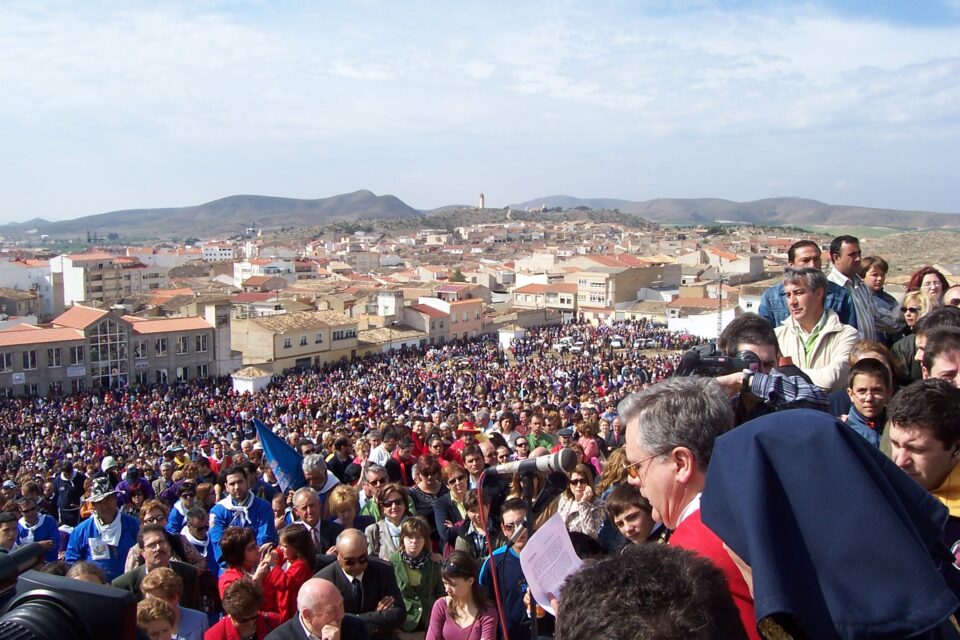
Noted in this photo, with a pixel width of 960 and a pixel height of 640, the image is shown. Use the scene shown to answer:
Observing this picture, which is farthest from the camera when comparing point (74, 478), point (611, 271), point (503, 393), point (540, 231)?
point (540, 231)

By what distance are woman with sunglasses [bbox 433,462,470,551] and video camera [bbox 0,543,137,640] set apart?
349 centimetres

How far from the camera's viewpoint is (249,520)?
543 cm

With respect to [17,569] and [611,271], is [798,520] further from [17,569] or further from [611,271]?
[611,271]

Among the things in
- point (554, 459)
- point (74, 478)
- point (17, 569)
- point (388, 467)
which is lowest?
point (74, 478)

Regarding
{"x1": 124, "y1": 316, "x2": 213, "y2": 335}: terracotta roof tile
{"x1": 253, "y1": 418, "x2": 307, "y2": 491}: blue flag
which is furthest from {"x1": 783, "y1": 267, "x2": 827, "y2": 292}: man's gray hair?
{"x1": 124, "y1": 316, "x2": 213, "y2": 335}: terracotta roof tile

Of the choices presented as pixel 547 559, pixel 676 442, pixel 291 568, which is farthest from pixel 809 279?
pixel 291 568

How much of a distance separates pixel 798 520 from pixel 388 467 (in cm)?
583

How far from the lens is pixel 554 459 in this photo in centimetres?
287

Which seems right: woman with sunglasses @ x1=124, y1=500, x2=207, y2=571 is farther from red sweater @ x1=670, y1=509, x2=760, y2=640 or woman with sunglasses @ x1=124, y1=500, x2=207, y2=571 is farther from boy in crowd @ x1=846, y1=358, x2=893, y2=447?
boy in crowd @ x1=846, y1=358, x2=893, y2=447

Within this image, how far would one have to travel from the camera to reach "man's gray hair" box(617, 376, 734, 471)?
2090 mm

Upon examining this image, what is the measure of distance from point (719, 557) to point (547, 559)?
107 centimetres

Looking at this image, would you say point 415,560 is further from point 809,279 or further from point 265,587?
point 809,279

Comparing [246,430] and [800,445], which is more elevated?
[800,445]

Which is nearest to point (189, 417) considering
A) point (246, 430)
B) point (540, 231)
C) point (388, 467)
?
point (246, 430)
